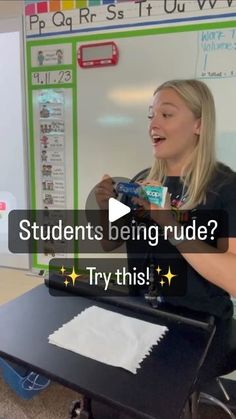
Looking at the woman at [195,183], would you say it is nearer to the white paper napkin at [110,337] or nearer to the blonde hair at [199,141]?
the blonde hair at [199,141]

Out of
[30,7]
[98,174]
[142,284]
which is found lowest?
[142,284]

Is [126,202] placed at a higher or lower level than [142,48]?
lower

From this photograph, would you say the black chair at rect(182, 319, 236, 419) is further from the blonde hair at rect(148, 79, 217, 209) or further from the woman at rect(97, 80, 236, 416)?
the blonde hair at rect(148, 79, 217, 209)

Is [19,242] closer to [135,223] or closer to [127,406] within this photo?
[135,223]

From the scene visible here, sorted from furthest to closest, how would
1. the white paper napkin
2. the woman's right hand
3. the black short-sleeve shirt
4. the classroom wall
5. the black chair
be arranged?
the classroom wall < the woman's right hand < the black short-sleeve shirt < the black chair < the white paper napkin

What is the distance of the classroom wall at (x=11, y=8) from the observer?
1.50 meters

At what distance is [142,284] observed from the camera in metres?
1.33

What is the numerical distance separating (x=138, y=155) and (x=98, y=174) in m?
0.21

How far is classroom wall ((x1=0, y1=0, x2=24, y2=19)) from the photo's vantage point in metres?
1.50

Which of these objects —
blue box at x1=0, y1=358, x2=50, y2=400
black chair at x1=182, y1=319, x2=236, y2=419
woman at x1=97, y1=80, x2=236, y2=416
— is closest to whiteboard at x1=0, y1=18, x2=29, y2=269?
blue box at x1=0, y1=358, x2=50, y2=400

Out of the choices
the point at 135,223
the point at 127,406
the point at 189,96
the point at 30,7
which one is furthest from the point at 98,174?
the point at 127,406

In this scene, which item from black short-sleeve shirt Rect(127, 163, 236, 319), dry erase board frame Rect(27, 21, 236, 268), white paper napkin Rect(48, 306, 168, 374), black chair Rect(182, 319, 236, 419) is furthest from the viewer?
dry erase board frame Rect(27, 21, 236, 268)

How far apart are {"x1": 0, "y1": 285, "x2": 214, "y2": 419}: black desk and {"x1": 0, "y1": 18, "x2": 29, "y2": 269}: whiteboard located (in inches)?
30.9

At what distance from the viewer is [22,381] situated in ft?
4.99
